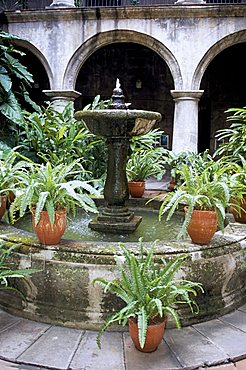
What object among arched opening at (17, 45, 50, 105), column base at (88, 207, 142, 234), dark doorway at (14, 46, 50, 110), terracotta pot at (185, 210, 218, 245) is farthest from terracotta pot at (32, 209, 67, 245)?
arched opening at (17, 45, 50, 105)

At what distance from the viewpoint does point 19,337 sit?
2.44m

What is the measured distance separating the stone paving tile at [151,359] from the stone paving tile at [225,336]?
0.32 m

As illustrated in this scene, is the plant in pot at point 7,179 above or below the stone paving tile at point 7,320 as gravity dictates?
above

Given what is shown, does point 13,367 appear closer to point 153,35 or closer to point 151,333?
point 151,333

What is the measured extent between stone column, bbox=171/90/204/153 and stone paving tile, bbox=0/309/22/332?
647 centimetres

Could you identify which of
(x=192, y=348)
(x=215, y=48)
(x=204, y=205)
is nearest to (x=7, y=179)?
(x=204, y=205)

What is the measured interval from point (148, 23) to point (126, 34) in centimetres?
52

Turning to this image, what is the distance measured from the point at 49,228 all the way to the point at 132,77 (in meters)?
10.7

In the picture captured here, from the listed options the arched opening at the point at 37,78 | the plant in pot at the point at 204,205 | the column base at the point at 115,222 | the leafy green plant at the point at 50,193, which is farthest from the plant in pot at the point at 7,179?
the arched opening at the point at 37,78

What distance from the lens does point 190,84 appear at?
8.72 metres

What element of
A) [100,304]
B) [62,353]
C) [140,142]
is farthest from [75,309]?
[140,142]

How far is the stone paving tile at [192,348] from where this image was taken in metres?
2.21

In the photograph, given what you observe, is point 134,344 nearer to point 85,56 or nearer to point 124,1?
point 85,56

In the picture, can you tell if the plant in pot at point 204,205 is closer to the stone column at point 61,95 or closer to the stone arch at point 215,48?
the stone arch at point 215,48
